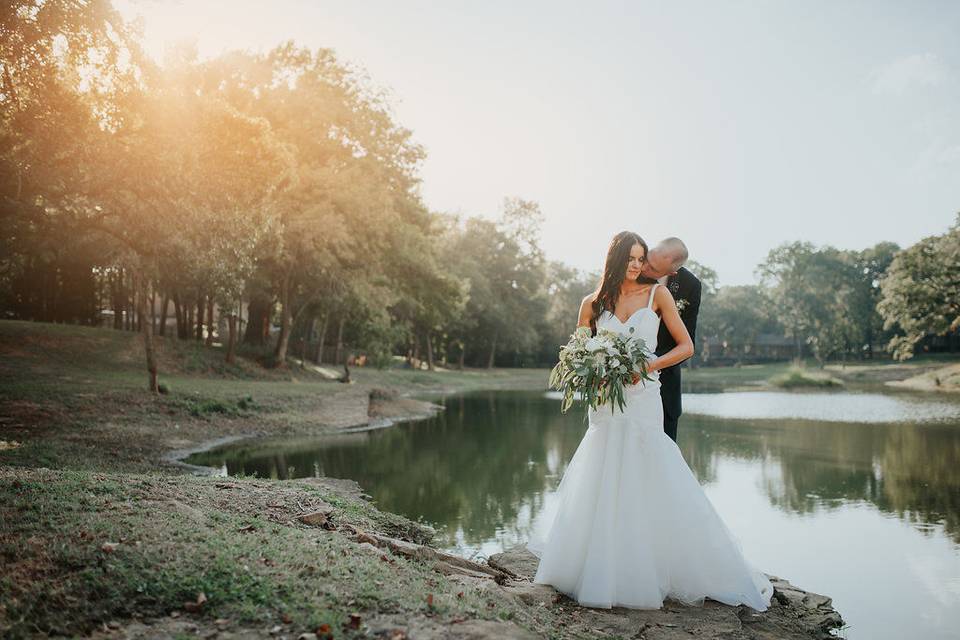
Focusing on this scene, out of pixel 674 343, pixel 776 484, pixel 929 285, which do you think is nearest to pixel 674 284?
pixel 674 343

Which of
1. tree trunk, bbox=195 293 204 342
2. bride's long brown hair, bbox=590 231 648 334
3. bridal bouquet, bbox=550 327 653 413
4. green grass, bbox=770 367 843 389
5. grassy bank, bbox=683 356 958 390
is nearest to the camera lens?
bridal bouquet, bbox=550 327 653 413

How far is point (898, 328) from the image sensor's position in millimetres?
72375

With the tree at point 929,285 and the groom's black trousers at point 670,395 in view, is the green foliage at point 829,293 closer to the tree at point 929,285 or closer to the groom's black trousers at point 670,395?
the tree at point 929,285

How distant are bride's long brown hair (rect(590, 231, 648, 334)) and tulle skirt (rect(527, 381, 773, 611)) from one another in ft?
2.68

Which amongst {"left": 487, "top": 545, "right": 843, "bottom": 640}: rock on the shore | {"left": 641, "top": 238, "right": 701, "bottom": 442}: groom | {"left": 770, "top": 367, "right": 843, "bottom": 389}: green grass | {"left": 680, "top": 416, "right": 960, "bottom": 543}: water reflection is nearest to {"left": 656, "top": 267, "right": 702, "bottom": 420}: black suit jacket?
{"left": 641, "top": 238, "right": 701, "bottom": 442}: groom

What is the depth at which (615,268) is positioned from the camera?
577 centimetres

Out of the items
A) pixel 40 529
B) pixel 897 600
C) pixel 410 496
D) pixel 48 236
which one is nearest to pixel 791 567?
pixel 897 600

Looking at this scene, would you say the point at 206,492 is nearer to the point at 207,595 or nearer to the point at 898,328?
the point at 207,595

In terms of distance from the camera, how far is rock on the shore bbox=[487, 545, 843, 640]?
477 cm

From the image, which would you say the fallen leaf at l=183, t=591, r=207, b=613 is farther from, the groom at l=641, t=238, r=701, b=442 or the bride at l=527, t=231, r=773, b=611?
the groom at l=641, t=238, r=701, b=442

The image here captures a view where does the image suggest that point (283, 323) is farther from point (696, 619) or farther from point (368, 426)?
point (696, 619)

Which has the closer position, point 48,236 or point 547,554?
point 547,554

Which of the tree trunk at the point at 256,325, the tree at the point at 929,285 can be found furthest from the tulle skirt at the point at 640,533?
the tree at the point at 929,285

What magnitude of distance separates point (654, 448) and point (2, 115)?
12.7 m
